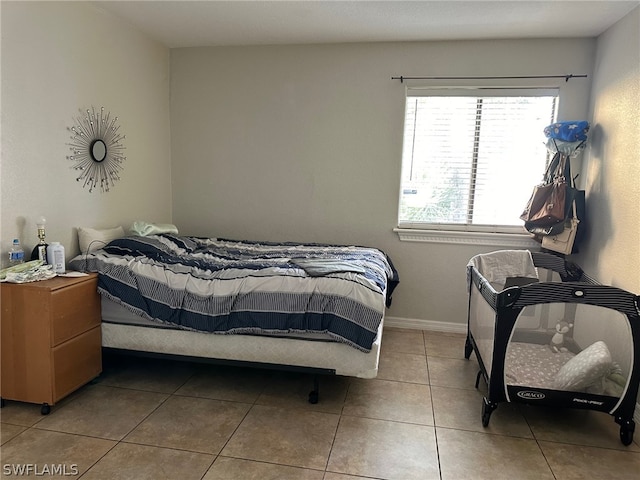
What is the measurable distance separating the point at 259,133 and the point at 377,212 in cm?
125

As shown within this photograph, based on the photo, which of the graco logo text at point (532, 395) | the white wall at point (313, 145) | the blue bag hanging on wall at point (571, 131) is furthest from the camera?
the white wall at point (313, 145)

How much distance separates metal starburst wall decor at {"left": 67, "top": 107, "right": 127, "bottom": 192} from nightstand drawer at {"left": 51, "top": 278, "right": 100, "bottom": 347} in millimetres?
838

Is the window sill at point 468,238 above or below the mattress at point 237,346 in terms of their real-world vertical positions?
above

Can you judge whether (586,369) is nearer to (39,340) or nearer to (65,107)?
(39,340)

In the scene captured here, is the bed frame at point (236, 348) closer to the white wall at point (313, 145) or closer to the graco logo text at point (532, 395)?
the graco logo text at point (532, 395)

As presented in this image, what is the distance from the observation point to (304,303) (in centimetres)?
241

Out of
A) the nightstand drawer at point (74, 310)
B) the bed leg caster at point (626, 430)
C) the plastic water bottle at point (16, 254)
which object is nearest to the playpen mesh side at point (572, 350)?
the bed leg caster at point (626, 430)

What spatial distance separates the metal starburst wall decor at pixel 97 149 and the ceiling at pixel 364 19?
30.8 inches

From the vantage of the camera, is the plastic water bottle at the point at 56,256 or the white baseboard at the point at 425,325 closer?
the plastic water bottle at the point at 56,256

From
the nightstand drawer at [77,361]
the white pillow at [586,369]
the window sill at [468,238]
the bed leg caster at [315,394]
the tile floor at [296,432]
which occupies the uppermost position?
Result: the window sill at [468,238]

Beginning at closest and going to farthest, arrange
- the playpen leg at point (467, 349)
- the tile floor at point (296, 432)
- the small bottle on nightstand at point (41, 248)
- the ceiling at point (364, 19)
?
the tile floor at point (296, 432) → the small bottle on nightstand at point (41, 248) → the ceiling at point (364, 19) → the playpen leg at point (467, 349)

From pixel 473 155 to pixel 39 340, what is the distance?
10.7 feet

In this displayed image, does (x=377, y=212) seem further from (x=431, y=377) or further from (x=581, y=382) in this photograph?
(x=581, y=382)

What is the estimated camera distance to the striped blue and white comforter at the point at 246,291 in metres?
2.37
